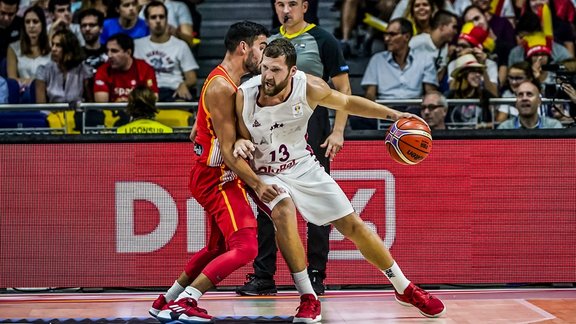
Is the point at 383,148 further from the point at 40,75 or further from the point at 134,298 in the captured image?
the point at 40,75

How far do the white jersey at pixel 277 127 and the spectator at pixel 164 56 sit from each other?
498cm

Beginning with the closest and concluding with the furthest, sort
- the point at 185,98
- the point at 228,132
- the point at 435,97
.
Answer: the point at 228,132
the point at 435,97
the point at 185,98

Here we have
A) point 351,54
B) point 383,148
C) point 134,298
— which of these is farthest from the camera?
point 351,54

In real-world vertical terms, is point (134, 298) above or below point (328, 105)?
below

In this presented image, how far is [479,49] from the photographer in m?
11.6

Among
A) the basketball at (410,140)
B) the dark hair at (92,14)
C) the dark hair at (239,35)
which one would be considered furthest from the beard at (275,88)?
the dark hair at (92,14)

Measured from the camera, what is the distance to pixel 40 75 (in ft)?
38.7

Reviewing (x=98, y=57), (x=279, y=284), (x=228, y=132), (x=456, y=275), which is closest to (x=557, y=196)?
(x=456, y=275)

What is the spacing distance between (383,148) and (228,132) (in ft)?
8.59

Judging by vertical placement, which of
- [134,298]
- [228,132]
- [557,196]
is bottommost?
[134,298]

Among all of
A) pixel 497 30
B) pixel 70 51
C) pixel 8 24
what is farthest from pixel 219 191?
pixel 8 24

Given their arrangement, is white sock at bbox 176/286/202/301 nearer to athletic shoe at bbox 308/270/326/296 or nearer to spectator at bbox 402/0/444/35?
athletic shoe at bbox 308/270/326/296

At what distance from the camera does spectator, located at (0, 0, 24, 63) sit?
42.4 ft

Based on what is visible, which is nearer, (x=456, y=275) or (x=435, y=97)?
(x=456, y=275)
